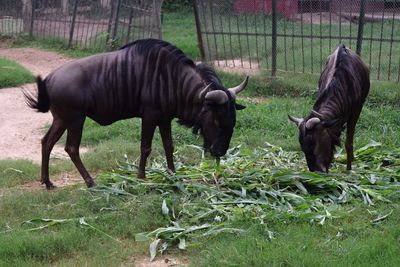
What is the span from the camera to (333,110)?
6582 mm

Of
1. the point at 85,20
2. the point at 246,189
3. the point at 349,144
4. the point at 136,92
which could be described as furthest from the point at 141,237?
the point at 85,20

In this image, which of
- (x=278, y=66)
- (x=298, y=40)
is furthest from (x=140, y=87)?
(x=298, y=40)

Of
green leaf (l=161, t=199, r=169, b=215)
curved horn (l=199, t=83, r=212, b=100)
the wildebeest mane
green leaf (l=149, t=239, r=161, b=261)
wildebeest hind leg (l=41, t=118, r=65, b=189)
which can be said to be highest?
the wildebeest mane

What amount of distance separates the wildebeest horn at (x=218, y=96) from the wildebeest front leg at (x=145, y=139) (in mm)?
717

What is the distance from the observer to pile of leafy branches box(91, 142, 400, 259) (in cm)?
532

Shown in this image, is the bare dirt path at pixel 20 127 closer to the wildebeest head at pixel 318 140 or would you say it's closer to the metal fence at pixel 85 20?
the metal fence at pixel 85 20

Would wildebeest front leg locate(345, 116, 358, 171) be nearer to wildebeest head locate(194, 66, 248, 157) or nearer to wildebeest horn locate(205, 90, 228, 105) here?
wildebeest head locate(194, 66, 248, 157)

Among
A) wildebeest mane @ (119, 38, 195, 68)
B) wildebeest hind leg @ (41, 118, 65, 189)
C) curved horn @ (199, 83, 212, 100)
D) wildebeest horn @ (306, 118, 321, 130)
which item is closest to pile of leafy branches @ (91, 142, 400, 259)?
wildebeest horn @ (306, 118, 321, 130)

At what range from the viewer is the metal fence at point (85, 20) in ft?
44.8

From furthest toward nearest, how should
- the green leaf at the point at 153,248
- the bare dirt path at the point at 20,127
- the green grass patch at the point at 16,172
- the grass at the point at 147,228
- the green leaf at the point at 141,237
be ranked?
1. the bare dirt path at the point at 20,127
2. the green grass patch at the point at 16,172
3. the green leaf at the point at 141,237
4. the green leaf at the point at 153,248
5. the grass at the point at 147,228

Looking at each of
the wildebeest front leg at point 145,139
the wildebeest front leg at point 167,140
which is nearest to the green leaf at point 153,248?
the wildebeest front leg at point 145,139

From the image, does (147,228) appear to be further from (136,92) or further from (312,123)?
(312,123)

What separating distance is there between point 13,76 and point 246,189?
7.49 metres

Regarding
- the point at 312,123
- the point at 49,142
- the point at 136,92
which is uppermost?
the point at 136,92
